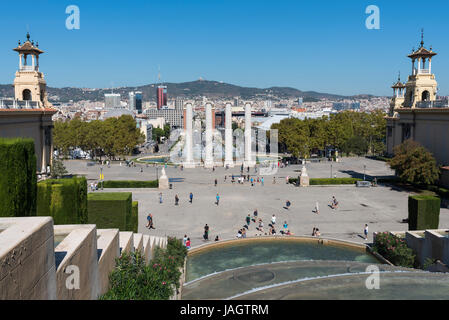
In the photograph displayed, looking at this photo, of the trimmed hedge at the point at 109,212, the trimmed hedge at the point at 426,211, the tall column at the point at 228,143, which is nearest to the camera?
the trimmed hedge at the point at 109,212

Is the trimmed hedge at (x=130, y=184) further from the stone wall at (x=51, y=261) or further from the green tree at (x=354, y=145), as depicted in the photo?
the green tree at (x=354, y=145)

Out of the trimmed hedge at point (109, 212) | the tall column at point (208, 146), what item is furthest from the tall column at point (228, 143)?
the trimmed hedge at point (109, 212)

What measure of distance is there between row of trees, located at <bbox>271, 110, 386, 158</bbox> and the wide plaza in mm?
13372

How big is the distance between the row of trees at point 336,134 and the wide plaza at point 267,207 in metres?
13.4

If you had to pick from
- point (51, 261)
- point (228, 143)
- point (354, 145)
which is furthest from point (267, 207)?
point (354, 145)

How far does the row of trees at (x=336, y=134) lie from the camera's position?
58.3 metres

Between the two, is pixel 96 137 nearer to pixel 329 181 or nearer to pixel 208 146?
pixel 208 146

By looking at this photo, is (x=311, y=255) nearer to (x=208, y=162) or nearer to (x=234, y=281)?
(x=234, y=281)

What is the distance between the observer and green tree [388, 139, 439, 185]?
114 ft

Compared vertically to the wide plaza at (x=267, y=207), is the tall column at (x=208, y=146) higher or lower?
higher

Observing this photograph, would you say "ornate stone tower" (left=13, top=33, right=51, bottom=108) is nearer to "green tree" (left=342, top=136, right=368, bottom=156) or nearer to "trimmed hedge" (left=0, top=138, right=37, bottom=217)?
"trimmed hedge" (left=0, top=138, right=37, bottom=217)

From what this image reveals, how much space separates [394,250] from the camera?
17656 mm

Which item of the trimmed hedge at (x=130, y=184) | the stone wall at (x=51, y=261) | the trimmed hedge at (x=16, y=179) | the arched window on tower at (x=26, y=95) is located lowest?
the trimmed hedge at (x=130, y=184)

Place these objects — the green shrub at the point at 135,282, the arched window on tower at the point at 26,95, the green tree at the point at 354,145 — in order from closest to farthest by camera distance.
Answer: the green shrub at the point at 135,282, the arched window on tower at the point at 26,95, the green tree at the point at 354,145
